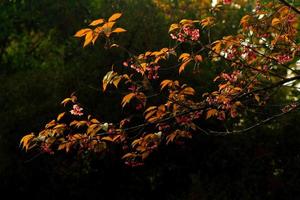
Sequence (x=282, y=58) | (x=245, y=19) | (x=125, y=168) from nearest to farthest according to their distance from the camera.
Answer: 1. (x=282, y=58)
2. (x=245, y=19)
3. (x=125, y=168)

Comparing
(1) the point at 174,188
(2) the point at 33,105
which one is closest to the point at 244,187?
(1) the point at 174,188

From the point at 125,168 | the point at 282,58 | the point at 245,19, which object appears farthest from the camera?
the point at 125,168

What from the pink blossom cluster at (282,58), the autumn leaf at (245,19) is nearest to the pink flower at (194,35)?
the autumn leaf at (245,19)

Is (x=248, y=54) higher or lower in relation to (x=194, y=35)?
lower

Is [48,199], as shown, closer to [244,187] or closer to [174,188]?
[174,188]

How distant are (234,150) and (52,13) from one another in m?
10.9

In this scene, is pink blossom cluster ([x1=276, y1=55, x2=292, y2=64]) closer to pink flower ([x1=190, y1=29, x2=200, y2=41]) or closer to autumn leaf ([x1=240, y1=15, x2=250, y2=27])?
autumn leaf ([x1=240, y1=15, x2=250, y2=27])

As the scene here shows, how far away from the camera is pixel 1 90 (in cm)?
1226

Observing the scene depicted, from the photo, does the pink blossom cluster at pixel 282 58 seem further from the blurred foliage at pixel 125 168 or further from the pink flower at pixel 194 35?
the blurred foliage at pixel 125 168

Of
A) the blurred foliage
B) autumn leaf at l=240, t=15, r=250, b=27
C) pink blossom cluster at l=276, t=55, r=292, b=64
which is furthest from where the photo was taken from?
the blurred foliage

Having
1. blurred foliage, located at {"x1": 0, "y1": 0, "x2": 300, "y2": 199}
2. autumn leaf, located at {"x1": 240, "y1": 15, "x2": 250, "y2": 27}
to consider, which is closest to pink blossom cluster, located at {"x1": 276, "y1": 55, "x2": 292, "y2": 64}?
autumn leaf, located at {"x1": 240, "y1": 15, "x2": 250, "y2": 27}

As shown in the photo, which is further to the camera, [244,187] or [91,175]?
[91,175]

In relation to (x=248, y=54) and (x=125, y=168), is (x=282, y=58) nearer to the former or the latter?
(x=248, y=54)

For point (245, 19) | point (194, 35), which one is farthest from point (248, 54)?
point (194, 35)
